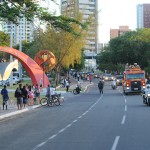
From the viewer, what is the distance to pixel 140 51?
97.3 m

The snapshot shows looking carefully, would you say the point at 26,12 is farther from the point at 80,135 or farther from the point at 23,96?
the point at 23,96

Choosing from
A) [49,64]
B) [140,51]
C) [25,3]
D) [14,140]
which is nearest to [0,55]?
[140,51]

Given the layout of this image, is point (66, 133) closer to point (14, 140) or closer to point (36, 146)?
point (14, 140)

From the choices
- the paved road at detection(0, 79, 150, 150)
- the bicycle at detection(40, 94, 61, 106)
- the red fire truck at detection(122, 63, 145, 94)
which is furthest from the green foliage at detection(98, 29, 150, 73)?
the paved road at detection(0, 79, 150, 150)

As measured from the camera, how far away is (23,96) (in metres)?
31.3

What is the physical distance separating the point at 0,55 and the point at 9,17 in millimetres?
80392

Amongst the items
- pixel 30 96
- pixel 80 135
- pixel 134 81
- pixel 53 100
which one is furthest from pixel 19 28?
pixel 80 135

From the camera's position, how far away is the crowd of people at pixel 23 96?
2962 centimetres

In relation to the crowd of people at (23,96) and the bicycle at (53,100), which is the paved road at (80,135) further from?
the bicycle at (53,100)

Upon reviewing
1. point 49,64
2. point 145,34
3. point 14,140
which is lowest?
point 14,140

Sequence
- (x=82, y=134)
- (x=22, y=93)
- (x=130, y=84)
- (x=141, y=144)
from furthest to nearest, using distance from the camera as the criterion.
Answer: (x=130, y=84) < (x=22, y=93) < (x=82, y=134) < (x=141, y=144)

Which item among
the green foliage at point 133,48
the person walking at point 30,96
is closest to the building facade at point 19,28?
the person walking at point 30,96

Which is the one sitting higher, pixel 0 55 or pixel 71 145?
pixel 0 55

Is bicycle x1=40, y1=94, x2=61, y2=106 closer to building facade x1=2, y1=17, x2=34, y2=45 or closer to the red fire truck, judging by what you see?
building facade x1=2, y1=17, x2=34, y2=45
